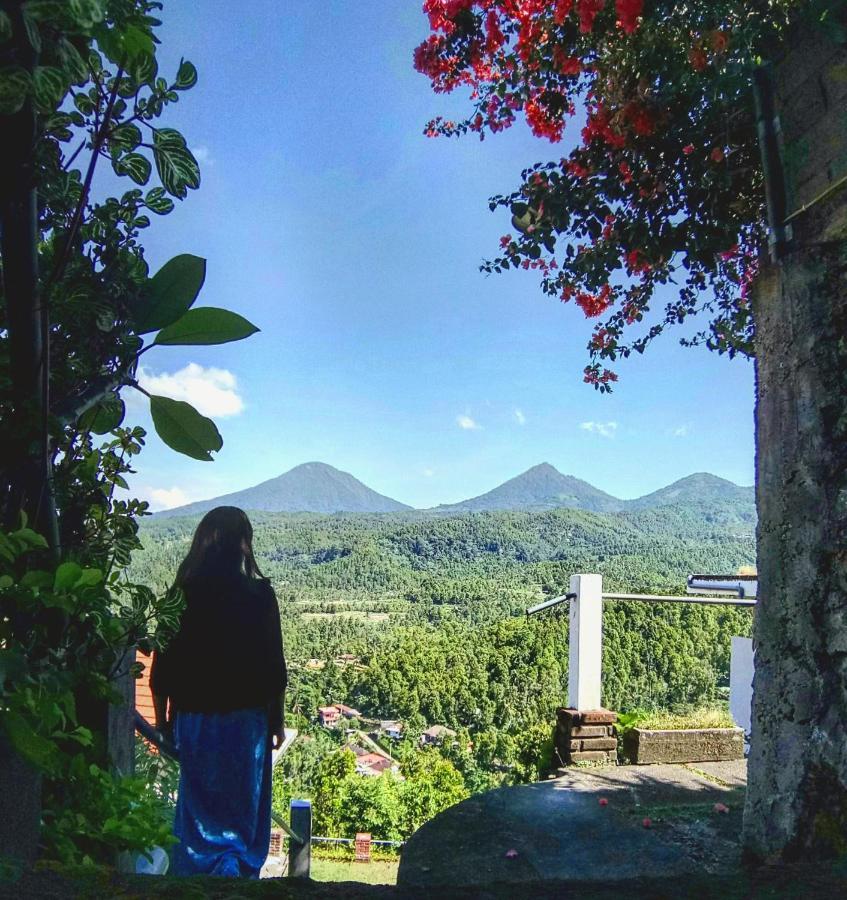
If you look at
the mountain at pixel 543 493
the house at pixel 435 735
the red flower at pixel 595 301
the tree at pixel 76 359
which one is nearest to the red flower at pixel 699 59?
the red flower at pixel 595 301

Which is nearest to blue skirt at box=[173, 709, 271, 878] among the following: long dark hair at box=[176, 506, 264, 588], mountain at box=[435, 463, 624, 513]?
long dark hair at box=[176, 506, 264, 588]

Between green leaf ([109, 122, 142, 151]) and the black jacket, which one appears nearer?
green leaf ([109, 122, 142, 151])

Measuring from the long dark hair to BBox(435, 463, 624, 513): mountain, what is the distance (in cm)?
5882

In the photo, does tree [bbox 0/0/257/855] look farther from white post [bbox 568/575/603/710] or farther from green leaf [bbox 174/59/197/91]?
white post [bbox 568/575/603/710]

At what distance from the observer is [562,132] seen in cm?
264

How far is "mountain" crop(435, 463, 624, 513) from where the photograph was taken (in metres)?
65.9

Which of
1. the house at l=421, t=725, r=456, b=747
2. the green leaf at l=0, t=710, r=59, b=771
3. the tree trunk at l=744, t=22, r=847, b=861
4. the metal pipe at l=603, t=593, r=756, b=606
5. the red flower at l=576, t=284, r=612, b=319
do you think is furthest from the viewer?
the house at l=421, t=725, r=456, b=747

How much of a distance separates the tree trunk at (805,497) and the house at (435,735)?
1583 cm

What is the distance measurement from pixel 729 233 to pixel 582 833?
2.15 meters

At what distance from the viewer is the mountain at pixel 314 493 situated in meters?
46.7

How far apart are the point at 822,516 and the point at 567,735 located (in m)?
2.85

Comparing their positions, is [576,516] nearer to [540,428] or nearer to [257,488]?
[257,488]

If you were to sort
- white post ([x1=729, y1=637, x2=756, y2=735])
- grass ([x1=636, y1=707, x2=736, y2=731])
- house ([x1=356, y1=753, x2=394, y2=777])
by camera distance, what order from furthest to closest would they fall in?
house ([x1=356, y1=753, x2=394, y2=777]) < white post ([x1=729, y1=637, x2=756, y2=735]) < grass ([x1=636, y1=707, x2=736, y2=731])

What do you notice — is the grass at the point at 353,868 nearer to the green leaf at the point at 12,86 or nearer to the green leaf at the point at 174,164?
the green leaf at the point at 174,164
